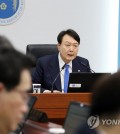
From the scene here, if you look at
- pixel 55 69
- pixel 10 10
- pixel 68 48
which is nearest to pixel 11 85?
pixel 55 69

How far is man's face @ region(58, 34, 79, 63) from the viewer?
4910mm

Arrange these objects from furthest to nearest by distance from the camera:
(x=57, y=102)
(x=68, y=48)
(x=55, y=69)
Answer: (x=68, y=48)
(x=55, y=69)
(x=57, y=102)

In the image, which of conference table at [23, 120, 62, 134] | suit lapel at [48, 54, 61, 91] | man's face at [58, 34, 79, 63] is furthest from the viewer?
man's face at [58, 34, 79, 63]

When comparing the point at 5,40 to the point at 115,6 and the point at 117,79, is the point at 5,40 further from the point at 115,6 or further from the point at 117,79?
the point at 115,6

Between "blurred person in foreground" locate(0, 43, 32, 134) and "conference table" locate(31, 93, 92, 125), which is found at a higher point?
"blurred person in foreground" locate(0, 43, 32, 134)

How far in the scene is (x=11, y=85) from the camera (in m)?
1.25

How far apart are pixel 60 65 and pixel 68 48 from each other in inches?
10.1

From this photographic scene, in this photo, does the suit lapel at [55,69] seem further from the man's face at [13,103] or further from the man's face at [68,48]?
the man's face at [13,103]

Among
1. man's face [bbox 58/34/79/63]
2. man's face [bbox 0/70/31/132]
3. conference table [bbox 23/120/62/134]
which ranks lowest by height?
conference table [bbox 23/120/62/134]

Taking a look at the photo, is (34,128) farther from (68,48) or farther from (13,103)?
(68,48)

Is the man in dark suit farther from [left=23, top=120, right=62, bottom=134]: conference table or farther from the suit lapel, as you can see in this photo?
[left=23, top=120, right=62, bottom=134]: conference table

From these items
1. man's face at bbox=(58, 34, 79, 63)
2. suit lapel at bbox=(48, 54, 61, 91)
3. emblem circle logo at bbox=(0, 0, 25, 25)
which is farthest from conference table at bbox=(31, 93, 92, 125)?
emblem circle logo at bbox=(0, 0, 25, 25)

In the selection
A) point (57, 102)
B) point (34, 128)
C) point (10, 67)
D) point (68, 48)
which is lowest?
point (57, 102)

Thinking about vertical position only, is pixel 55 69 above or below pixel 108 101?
below
